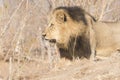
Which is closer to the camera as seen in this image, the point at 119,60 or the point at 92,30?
the point at 119,60

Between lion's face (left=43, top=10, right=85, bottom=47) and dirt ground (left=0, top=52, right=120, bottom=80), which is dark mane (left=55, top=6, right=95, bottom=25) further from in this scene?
dirt ground (left=0, top=52, right=120, bottom=80)

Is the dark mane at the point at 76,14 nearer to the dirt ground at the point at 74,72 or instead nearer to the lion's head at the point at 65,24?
the lion's head at the point at 65,24

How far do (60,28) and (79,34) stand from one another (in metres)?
0.29

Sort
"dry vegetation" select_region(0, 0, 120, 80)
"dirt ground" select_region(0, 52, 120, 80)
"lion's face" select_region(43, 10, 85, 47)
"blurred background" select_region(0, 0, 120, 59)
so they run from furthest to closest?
1. "blurred background" select_region(0, 0, 120, 59)
2. "lion's face" select_region(43, 10, 85, 47)
3. "dry vegetation" select_region(0, 0, 120, 80)
4. "dirt ground" select_region(0, 52, 120, 80)

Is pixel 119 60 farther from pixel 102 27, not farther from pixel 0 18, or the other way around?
pixel 0 18

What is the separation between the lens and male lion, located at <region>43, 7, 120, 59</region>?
7.08 meters

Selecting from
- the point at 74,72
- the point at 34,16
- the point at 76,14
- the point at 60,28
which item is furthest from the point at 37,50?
the point at 74,72

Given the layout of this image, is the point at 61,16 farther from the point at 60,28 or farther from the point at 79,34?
the point at 79,34

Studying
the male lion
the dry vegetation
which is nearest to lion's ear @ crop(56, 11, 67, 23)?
the male lion

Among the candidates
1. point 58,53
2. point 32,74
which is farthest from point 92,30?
point 32,74

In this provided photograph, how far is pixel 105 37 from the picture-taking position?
7363 mm

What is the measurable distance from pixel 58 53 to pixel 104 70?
2.40m

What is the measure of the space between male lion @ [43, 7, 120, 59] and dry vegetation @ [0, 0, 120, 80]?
27 centimetres

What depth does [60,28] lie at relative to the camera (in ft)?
23.3
